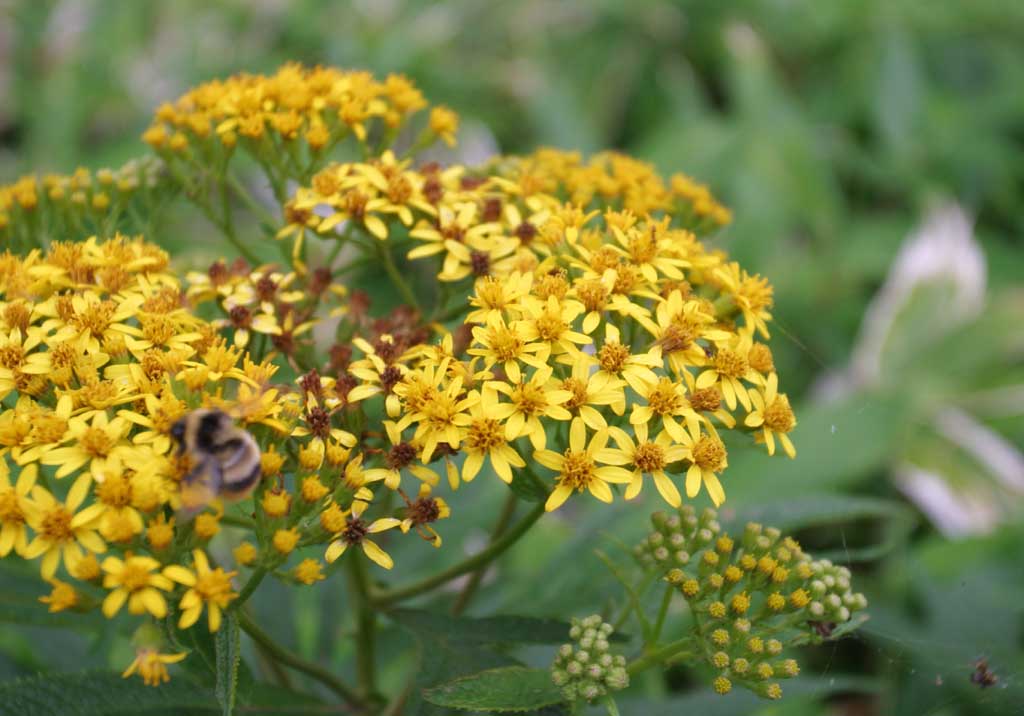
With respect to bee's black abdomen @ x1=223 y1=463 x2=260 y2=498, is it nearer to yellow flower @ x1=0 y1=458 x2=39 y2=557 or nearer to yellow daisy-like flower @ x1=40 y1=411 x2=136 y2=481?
yellow daisy-like flower @ x1=40 y1=411 x2=136 y2=481

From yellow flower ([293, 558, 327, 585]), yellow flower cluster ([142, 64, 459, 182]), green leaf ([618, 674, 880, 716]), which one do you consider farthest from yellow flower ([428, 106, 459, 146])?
green leaf ([618, 674, 880, 716])

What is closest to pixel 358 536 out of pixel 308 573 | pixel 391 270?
pixel 308 573

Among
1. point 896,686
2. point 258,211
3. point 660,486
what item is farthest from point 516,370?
point 896,686

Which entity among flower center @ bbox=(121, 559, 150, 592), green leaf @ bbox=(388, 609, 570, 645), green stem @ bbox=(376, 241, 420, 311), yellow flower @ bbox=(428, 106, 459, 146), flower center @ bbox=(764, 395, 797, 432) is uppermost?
yellow flower @ bbox=(428, 106, 459, 146)

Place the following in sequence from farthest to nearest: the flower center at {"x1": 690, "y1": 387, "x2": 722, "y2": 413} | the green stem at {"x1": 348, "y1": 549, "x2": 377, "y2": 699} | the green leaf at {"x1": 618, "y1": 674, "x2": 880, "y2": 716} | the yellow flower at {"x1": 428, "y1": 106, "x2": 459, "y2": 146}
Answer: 1. the yellow flower at {"x1": 428, "y1": 106, "x2": 459, "y2": 146}
2. the green leaf at {"x1": 618, "y1": 674, "x2": 880, "y2": 716}
3. the green stem at {"x1": 348, "y1": 549, "x2": 377, "y2": 699}
4. the flower center at {"x1": 690, "y1": 387, "x2": 722, "y2": 413}

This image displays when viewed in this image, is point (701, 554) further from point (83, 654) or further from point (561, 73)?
point (561, 73)
